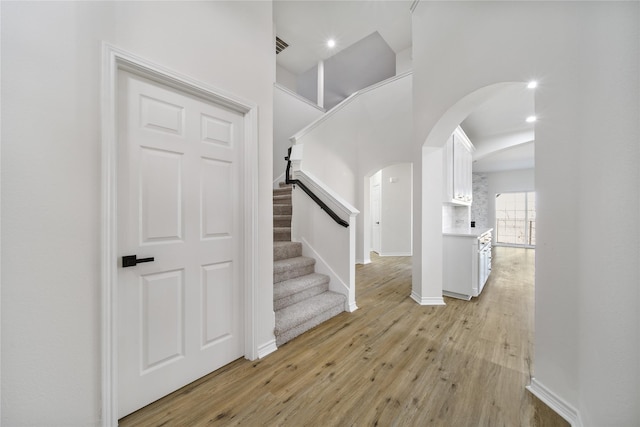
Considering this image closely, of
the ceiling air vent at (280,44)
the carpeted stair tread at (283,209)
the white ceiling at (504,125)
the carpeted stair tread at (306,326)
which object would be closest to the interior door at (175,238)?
the carpeted stair tread at (306,326)

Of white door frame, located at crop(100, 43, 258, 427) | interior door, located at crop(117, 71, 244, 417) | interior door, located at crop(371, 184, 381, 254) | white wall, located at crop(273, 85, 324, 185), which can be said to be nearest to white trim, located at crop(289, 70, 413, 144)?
white wall, located at crop(273, 85, 324, 185)

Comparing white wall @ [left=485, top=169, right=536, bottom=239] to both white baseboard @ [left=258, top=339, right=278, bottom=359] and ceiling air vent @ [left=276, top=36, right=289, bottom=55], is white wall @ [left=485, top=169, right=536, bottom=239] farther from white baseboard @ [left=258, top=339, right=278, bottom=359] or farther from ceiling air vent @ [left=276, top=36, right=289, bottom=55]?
white baseboard @ [left=258, top=339, right=278, bottom=359]

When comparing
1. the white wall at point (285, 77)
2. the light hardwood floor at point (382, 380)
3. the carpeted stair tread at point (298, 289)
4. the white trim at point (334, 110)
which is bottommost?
the light hardwood floor at point (382, 380)

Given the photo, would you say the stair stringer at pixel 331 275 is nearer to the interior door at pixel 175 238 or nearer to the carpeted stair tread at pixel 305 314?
the carpeted stair tread at pixel 305 314

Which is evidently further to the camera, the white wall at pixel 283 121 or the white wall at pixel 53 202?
the white wall at pixel 283 121

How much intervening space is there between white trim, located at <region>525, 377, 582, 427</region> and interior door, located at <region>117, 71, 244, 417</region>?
2.13 metres

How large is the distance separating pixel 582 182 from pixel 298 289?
7.81ft

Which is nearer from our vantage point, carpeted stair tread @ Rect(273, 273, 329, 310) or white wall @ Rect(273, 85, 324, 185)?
carpeted stair tread @ Rect(273, 273, 329, 310)

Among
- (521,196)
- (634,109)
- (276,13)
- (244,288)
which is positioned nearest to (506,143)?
(521,196)

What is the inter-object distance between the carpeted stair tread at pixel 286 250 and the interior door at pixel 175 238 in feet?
3.36

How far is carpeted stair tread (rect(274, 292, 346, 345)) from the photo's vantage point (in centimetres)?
215

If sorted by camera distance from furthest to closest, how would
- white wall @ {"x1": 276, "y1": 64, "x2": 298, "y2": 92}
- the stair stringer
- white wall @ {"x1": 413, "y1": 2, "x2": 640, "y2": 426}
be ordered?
1. white wall @ {"x1": 276, "y1": 64, "x2": 298, "y2": 92}
2. the stair stringer
3. white wall @ {"x1": 413, "y1": 2, "x2": 640, "y2": 426}

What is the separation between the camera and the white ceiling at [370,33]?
13.7 feet

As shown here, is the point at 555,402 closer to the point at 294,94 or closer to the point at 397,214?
the point at 397,214
